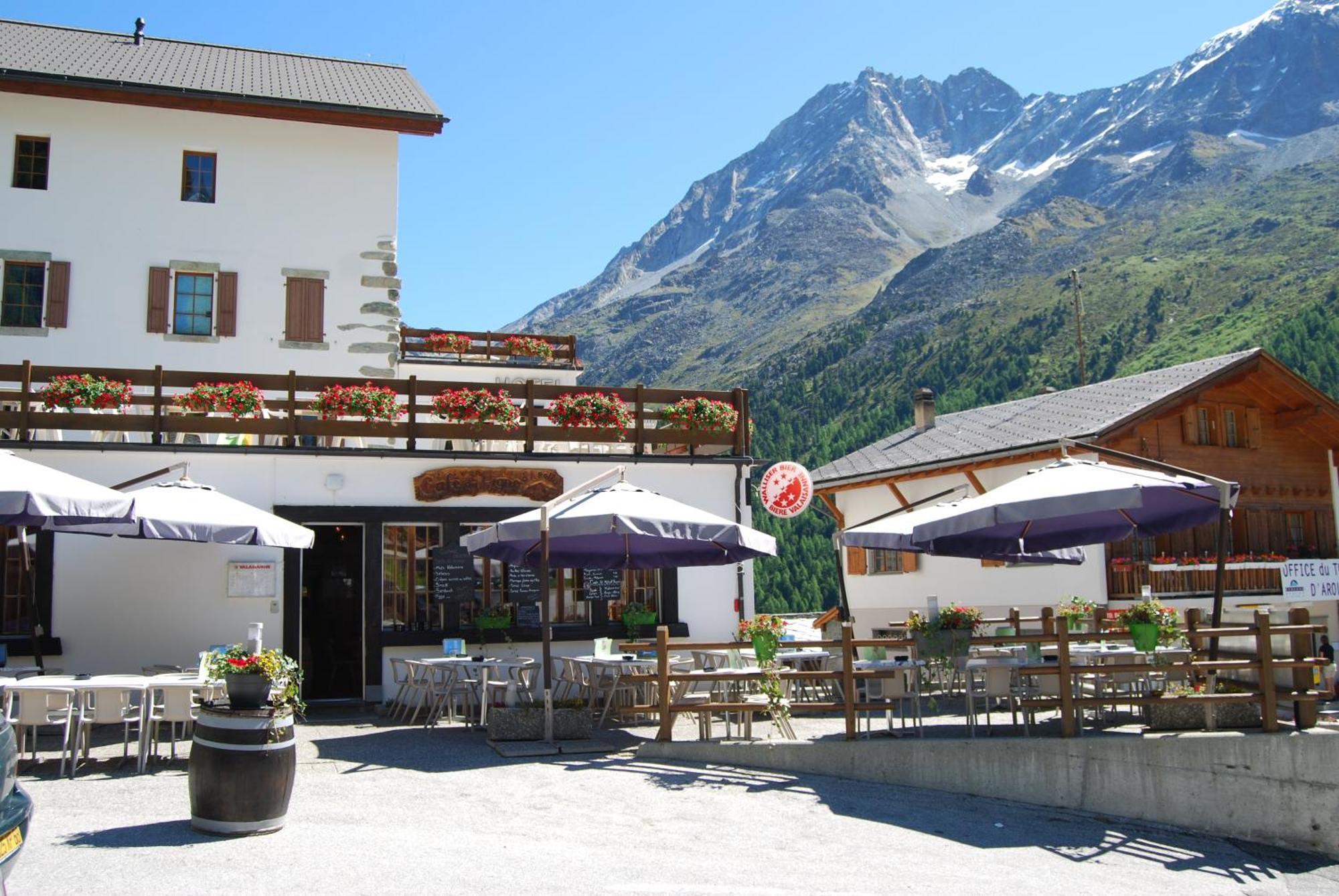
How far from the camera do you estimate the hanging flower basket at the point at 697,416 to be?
1389 cm

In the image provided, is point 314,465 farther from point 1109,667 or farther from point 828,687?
point 1109,667

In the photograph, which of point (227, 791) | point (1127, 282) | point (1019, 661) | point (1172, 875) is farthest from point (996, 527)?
point (1127, 282)

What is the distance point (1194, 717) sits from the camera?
10102mm

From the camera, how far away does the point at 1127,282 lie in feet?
263

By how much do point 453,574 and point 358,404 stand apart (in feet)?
6.88

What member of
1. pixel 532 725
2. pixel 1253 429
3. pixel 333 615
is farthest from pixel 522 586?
pixel 1253 429

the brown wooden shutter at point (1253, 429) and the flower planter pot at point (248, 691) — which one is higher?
the brown wooden shutter at point (1253, 429)

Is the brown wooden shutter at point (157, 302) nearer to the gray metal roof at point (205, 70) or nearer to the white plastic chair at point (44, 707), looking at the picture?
the gray metal roof at point (205, 70)

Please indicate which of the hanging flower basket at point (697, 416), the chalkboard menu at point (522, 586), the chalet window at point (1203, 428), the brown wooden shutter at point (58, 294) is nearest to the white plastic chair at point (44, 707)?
the chalkboard menu at point (522, 586)

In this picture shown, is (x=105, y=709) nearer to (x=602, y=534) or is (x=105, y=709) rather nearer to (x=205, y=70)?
(x=602, y=534)

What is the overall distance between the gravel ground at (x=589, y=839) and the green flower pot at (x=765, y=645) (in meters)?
1.14

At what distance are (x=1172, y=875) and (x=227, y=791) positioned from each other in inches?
235

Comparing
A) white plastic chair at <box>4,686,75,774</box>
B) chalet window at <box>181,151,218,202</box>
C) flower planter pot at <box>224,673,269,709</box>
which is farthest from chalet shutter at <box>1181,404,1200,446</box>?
white plastic chair at <box>4,686,75,774</box>

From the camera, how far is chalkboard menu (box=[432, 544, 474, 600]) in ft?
42.5
